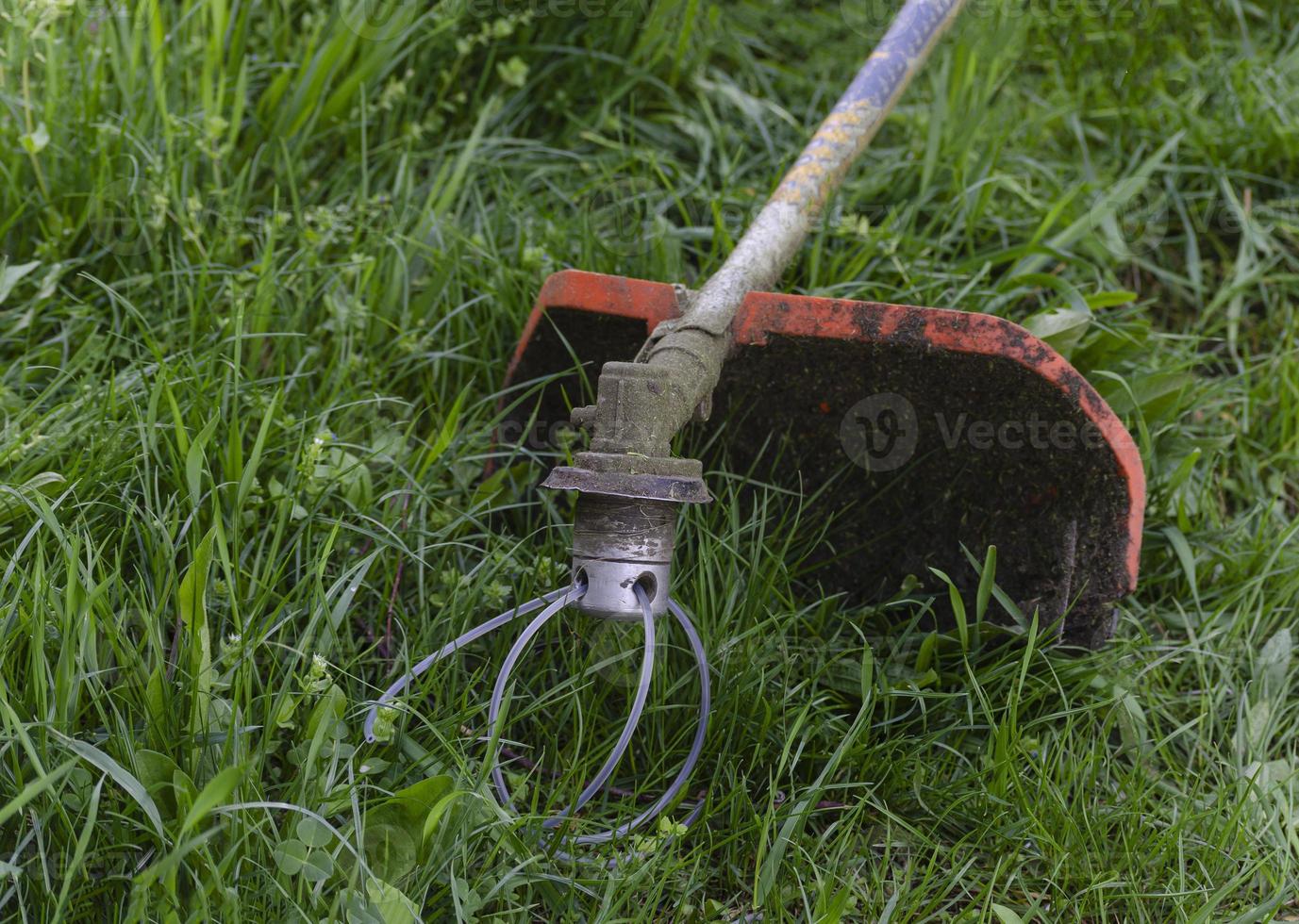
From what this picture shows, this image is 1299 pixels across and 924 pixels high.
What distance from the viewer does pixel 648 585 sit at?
1.30 m

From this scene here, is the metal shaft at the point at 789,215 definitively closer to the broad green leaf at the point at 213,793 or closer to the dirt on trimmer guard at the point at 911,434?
the dirt on trimmer guard at the point at 911,434

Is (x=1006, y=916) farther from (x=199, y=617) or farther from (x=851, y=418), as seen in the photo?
(x=199, y=617)

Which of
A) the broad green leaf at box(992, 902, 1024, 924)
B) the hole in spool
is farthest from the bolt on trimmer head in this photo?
the broad green leaf at box(992, 902, 1024, 924)

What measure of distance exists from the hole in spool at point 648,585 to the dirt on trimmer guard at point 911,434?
0.45 meters

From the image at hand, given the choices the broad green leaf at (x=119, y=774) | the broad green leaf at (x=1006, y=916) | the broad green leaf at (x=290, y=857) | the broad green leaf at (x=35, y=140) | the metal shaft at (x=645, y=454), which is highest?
the broad green leaf at (x=35, y=140)

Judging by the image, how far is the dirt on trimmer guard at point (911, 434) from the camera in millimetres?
1544

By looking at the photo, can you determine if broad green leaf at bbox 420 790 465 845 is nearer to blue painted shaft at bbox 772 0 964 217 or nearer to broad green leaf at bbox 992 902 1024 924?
broad green leaf at bbox 992 902 1024 924

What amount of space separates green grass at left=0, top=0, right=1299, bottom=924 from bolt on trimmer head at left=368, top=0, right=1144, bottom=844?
100 mm

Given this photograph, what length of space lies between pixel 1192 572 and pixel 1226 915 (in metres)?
0.60

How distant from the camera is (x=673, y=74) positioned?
2.53 m

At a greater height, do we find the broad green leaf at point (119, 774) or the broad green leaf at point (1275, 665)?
the broad green leaf at point (119, 774)

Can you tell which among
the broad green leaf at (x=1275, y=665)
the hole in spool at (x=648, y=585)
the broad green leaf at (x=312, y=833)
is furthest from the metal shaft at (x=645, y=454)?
the broad green leaf at (x=1275, y=665)

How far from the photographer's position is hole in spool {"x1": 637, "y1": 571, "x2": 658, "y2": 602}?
4.22 feet

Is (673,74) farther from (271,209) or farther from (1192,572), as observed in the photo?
(1192,572)
